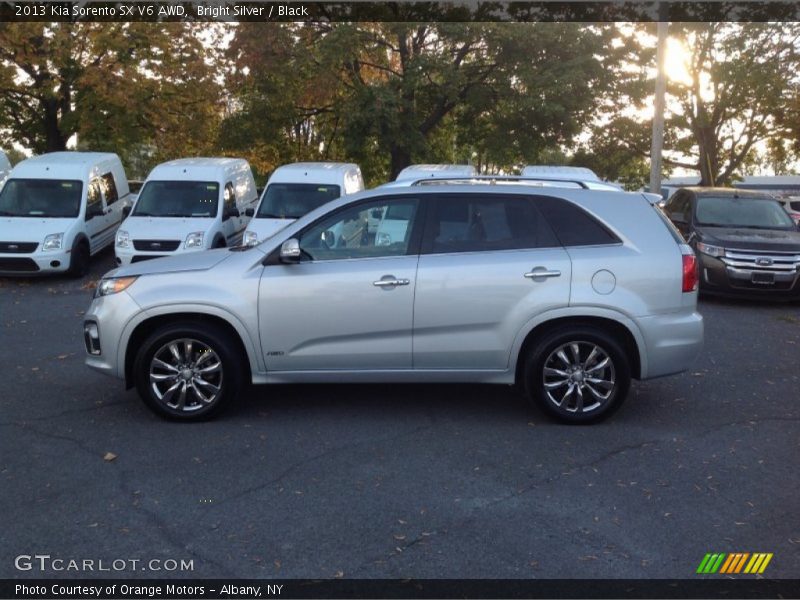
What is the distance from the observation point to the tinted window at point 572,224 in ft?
21.5

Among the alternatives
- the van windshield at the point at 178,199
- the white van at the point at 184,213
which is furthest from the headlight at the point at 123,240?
the van windshield at the point at 178,199

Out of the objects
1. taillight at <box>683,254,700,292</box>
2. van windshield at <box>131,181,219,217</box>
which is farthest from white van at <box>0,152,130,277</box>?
taillight at <box>683,254,700,292</box>

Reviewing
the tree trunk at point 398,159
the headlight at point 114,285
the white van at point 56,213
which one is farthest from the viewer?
the tree trunk at point 398,159

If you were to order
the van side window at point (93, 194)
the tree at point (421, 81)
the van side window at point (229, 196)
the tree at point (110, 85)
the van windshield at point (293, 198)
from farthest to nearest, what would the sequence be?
the tree at point (110, 85), the tree at point (421, 81), the van side window at point (93, 194), the van side window at point (229, 196), the van windshield at point (293, 198)

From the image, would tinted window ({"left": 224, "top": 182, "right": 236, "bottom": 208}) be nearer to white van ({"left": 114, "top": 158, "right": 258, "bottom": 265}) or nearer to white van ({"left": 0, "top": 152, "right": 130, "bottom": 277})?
white van ({"left": 114, "top": 158, "right": 258, "bottom": 265})

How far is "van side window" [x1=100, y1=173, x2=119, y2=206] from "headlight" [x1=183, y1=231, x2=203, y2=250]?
3.25 meters

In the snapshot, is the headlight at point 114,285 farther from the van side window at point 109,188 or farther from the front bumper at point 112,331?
the van side window at point 109,188

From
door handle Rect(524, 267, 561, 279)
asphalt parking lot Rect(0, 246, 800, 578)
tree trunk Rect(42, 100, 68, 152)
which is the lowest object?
asphalt parking lot Rect(0, 246, 800, 578)

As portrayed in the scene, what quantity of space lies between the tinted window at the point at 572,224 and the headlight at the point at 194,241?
861cm

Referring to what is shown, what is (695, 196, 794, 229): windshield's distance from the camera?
13555 mm

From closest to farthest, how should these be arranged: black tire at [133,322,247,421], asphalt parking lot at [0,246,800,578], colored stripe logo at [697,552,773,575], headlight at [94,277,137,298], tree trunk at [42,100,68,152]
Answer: colored stripe logo at [697,552,773,575] < asphalt parking lot at [0,246,800,578] < black tire at [133,322,247,421] < headlight at [94,277,137,298] < tree trunk at [42,100,68,152]

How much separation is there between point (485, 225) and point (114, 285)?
2.84m

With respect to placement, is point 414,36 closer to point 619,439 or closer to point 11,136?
point 11,136

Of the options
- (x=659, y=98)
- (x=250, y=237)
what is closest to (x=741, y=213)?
(x=659, y=98)
